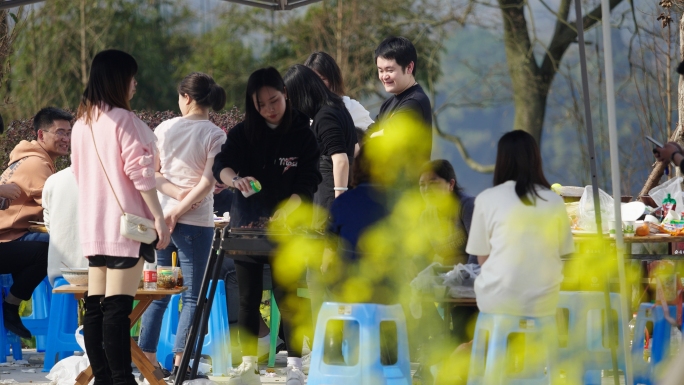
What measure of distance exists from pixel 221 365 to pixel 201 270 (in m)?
0.69

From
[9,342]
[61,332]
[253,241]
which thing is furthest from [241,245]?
[9,342]

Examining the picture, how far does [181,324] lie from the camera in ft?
16.5

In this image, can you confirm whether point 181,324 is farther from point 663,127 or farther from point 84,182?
point 663,127

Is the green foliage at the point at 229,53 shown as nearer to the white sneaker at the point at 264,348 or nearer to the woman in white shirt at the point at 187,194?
the white sneaker at the point at 264,348

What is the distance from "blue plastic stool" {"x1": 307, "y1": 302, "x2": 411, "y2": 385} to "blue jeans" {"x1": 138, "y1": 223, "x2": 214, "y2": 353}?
1.06 meters

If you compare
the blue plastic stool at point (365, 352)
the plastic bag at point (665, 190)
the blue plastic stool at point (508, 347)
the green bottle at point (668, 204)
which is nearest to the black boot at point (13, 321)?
the blue plastic stool at point (365, 352)

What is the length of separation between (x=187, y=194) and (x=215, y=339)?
911 millimetres

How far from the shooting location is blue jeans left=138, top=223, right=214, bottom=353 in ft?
16.2

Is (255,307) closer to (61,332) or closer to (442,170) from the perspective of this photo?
(442,170)

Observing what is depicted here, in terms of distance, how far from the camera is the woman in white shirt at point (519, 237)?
375 cm

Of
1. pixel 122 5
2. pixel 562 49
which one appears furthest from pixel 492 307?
pixel 122 5

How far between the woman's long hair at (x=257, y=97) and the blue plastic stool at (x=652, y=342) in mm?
1824

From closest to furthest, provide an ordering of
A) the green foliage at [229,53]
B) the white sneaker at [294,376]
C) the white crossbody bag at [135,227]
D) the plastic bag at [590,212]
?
the white crossbody bag at [135,227]
the white sneaker at [294,376]
the plastic bag at [590,212]
the green foliage at [229,53]

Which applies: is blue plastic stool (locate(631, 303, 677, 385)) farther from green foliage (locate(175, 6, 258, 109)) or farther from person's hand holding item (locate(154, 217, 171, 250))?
green foliage (locate(175, 6, 258, 109))
